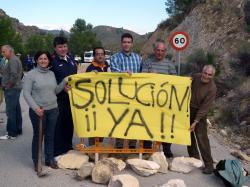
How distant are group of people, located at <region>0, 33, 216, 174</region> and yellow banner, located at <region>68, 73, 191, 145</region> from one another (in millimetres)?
207

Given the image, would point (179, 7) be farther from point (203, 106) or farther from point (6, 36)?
point (203, 106)

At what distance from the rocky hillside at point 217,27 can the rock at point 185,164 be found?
16.1m

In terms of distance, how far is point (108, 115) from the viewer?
A: 22.8 feet

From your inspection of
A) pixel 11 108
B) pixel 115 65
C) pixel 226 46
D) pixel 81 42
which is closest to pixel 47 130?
pixel 115 65

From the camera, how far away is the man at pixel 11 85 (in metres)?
8.84

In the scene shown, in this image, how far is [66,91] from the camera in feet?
22.7

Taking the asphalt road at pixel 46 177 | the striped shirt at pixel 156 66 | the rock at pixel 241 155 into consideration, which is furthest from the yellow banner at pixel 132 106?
the rock at pixel 241 155

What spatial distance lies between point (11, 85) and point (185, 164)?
4.19 m

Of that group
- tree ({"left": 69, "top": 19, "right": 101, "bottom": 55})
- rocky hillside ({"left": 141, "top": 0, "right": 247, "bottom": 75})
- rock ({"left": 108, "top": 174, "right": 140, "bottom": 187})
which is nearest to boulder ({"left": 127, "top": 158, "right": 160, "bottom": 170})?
rock ({"left": 108, "top": 174, "right": 140, "bottom": 187})

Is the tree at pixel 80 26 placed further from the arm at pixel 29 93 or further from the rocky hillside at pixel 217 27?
the arm at pixel 29 93

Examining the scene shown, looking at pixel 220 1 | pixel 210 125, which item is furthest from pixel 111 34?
pixel 210 125

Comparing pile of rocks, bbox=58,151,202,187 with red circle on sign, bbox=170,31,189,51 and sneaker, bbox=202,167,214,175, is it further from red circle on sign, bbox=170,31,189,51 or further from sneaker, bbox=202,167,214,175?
→ red circle on sign, bbox=170,31,189,51

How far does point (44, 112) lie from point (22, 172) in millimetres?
1037

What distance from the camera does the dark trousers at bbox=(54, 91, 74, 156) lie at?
23.6 feet
